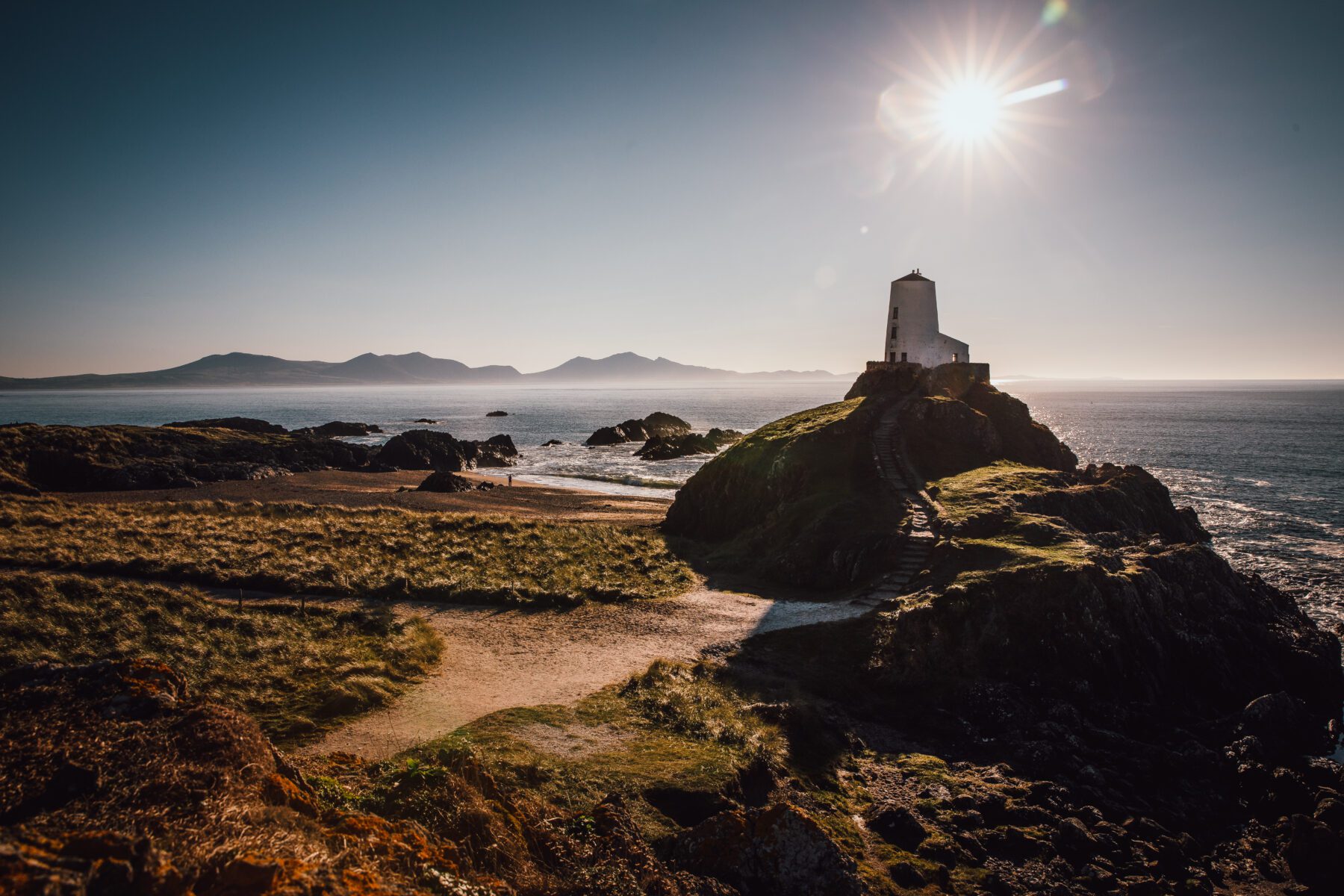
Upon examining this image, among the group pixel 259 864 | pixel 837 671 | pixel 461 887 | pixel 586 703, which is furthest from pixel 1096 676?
pixel 259 864

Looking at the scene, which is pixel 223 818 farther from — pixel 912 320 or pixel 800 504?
pixel 912 320

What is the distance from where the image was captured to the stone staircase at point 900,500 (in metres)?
22.7

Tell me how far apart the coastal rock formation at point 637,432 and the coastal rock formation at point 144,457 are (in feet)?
123

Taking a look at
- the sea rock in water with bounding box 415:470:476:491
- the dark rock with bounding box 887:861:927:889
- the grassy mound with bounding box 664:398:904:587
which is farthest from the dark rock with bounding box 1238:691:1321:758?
the sea rock in water with bounding box 415:470:476:491

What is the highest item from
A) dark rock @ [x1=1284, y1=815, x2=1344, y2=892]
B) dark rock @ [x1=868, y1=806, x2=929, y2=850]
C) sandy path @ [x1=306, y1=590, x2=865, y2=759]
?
sandy path @ [x1=306, y1=590, x2=865, y2=759]

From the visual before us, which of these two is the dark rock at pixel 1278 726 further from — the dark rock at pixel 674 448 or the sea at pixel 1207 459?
the dark rock at pixel 674 448

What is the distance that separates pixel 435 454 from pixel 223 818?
7413 cm

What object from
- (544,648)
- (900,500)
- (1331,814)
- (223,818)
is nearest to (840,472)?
(900,500)

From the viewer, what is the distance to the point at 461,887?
612cm

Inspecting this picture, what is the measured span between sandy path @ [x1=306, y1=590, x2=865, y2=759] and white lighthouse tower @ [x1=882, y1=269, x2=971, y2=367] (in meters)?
28.5

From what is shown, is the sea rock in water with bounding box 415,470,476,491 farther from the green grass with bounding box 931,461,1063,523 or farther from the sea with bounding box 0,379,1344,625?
the green grass with bounding box 931,461,1063,523

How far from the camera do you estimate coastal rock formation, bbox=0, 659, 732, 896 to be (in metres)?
4.74

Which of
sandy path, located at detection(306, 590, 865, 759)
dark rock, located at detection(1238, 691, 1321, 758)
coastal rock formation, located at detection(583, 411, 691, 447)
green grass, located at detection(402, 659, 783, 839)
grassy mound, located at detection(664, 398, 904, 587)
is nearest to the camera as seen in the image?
green grass, located at detection(402, 659, 783, 839)

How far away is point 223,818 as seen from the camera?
5613 millimetres
